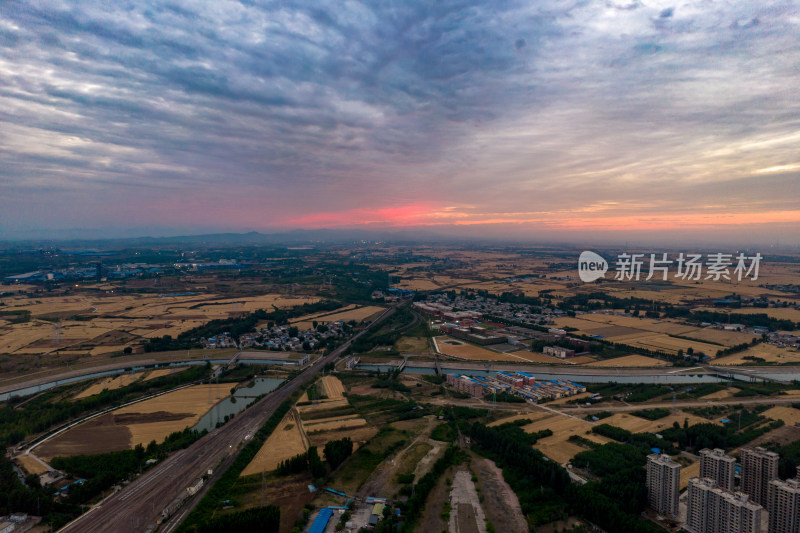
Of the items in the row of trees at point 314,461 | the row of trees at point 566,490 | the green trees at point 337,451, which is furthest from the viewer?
the green trees at point 337,451

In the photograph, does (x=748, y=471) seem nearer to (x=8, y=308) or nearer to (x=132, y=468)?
(x=132, y=468)

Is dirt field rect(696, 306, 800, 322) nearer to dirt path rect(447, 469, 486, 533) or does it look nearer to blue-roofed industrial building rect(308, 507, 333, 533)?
dirt path rect(447, 469, 486, 533)

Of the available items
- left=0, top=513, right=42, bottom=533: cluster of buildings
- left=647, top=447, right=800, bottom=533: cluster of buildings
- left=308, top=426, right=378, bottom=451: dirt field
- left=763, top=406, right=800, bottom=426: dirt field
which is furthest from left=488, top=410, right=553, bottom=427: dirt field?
left=0, top=513, right=42, bottom=533: cluster of buildings

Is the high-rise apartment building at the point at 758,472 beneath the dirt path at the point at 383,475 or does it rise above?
above

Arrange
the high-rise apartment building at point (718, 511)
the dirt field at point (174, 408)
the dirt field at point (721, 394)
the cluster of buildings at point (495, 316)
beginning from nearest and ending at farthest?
1. the high-rise apartment building at point (718, 511)
2. the dirt field at point (174, 408)
3. the dirt field at point (721, 394)
4. the cluster of buildings at point (495, 316)

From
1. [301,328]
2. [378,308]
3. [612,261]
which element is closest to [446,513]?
[301,328]

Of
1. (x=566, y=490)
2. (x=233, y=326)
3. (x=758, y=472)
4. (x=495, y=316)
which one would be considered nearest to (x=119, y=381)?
(x=233, y=326)

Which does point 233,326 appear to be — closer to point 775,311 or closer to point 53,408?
point 53,408

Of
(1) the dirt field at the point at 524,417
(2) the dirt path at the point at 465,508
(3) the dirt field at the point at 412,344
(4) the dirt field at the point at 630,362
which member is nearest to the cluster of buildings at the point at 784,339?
(4) the dirt field at the point at 630,362

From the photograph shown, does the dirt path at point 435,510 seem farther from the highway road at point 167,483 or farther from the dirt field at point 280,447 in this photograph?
the highway road at point 167,483
